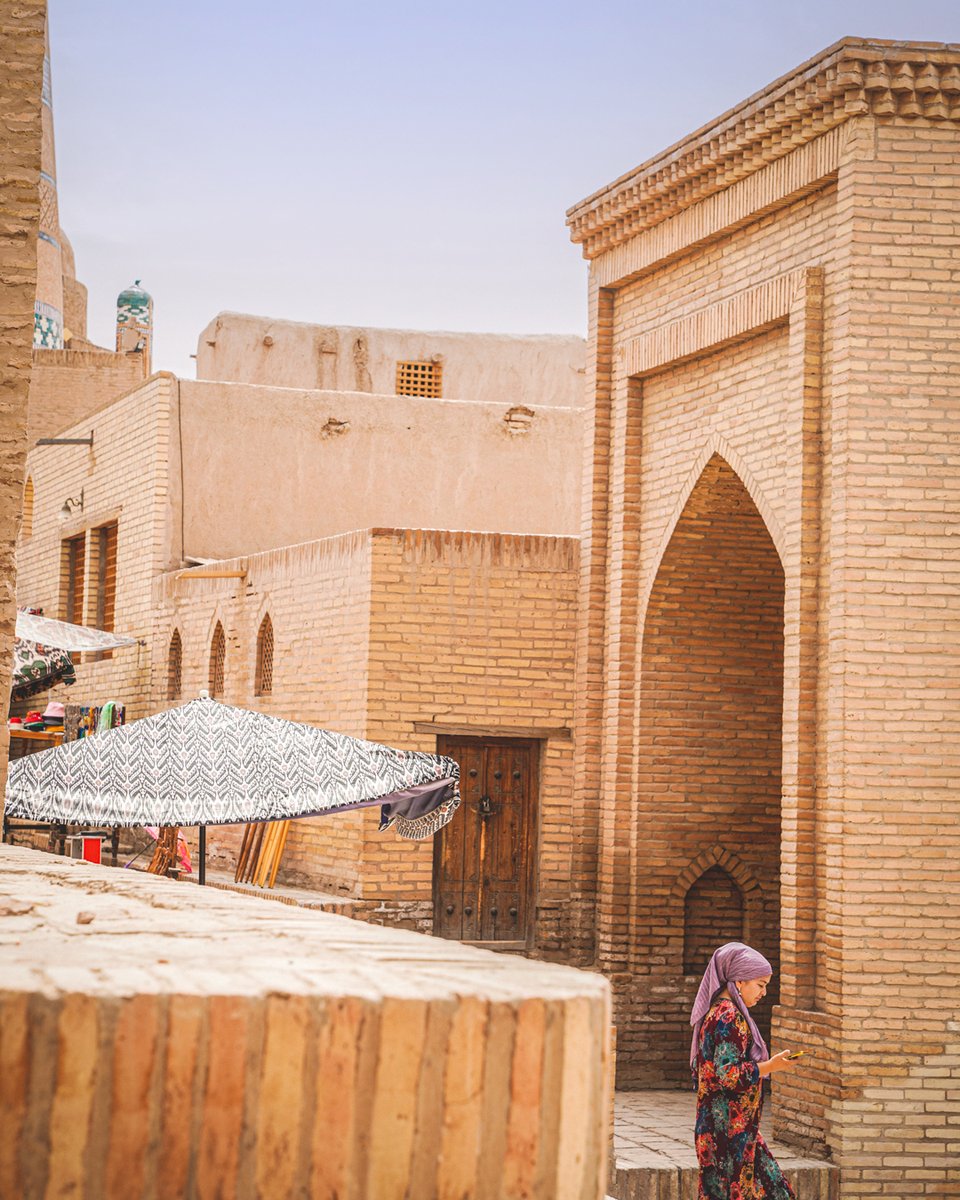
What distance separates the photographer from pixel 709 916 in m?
13.3

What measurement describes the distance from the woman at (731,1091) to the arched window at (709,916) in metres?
6.37

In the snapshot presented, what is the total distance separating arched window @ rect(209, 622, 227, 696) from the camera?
55.1 ft

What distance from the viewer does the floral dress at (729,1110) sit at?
263 inches

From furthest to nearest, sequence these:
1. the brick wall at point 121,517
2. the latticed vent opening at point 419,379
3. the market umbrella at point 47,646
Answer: the latticed vent opening at point 419,379 → the brick wall at point 121,517 → the market umbrella at point 47,646

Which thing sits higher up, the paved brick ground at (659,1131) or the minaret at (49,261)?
the minaret at (49,261)

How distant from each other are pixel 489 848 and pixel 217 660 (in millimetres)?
4359

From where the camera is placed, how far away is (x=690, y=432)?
12727 millimetres

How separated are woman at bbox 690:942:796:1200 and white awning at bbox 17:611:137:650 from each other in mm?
10578

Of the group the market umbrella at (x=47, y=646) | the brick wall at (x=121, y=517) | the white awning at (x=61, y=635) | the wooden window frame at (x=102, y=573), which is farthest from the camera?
the wooden window frame at (x=102, y=573)

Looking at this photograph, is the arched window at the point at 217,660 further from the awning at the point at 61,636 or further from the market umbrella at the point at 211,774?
the market umbrella at the point at 211,774

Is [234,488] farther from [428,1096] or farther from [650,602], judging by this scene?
[428,1096]

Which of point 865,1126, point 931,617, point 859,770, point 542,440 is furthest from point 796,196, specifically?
point 542,440

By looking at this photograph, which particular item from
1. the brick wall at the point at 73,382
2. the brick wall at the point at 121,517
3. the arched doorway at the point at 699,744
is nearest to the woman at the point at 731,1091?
the arched doorway at the point at 699,744

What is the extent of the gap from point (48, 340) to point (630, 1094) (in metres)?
24.9
